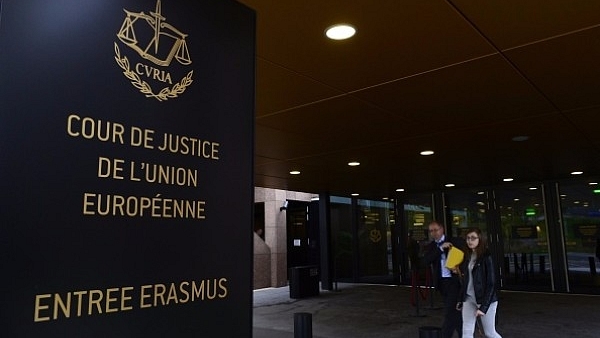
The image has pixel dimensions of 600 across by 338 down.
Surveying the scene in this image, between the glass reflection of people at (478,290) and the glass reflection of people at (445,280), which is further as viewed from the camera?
the glass reflection of people at (445,280)

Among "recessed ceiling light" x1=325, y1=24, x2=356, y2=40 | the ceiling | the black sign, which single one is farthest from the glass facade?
the black sign

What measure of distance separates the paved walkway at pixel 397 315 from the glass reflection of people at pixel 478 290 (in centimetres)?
218

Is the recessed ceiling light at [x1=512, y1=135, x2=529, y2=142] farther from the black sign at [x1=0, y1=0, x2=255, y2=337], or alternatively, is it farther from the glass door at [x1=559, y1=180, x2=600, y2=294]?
the black sign at [x1=0, y1=0, x2=255, y2=337]

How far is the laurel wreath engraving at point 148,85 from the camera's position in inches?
57.2

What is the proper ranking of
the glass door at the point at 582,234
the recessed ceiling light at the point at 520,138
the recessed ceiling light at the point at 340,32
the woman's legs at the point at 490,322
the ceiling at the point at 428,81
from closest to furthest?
the ceiling at the point at 428,81, the recessed ceiling light at the point at 340,32, the woman's legs at the point at 490,322, the recessed ceiling light at the point at 520,138, the glass door at the point at 582,234

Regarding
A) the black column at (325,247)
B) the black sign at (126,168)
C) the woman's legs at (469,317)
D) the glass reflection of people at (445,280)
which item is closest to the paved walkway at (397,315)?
the black column at (325,247)

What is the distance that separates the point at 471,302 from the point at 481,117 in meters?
2.27

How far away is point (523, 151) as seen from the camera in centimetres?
808

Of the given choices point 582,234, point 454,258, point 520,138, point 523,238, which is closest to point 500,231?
point 523,238

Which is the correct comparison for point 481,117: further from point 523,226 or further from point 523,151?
point 523,226

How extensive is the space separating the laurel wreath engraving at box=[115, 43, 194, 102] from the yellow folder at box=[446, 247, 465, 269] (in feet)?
15.8

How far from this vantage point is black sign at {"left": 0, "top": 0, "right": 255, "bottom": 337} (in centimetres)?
121

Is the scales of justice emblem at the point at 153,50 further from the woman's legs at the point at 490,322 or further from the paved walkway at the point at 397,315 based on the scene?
the paved walkway at the point at 397,315

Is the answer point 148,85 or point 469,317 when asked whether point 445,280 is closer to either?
point 469,317
